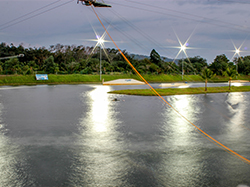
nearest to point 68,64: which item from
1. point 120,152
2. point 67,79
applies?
point 67,79

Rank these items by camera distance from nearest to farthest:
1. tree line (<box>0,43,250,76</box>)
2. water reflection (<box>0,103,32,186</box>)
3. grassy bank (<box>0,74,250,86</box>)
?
water reflection (<box>0,103,32,186</box>)
grassy bank (<box>0,74,250,86</box>)
tree line (<box>0,43,250,76</box>)

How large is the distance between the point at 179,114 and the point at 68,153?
827 cm

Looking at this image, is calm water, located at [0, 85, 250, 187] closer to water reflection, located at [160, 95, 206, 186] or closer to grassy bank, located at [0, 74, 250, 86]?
water reflection, located at [160, 95, 206, 186]

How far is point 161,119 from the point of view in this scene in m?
12.0

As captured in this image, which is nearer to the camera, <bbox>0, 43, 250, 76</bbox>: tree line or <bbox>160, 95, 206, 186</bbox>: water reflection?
<bbox>160, 95, 206, 186</bbox>: water reflection

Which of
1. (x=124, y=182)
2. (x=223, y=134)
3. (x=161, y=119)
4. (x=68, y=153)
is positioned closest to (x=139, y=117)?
(x=161, y=119)

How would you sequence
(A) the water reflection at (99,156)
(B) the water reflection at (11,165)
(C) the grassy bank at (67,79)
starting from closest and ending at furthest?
1. (B) the water reflection at (11,165)
2. (A) the water reflection at (99,156)
3. (C) the grassy bank at (67,79)

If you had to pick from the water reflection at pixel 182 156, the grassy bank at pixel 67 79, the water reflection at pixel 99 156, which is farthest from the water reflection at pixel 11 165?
the grassy bank at pixel 67 79

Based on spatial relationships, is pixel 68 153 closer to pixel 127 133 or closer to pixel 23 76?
pixel 127 133

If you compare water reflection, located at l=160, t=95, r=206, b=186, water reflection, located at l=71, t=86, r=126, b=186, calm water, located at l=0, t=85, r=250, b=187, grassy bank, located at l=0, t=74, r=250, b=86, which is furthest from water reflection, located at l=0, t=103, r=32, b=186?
grassy bank, located at l=0, t=74, r=250, b=86

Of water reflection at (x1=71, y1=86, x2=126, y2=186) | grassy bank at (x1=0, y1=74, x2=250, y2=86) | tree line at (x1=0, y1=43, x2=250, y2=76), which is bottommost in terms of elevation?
water reflection at (x1=71, y1=86, x2=126, y2=186)

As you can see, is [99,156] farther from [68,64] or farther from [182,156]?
[68,64]

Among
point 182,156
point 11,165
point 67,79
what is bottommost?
point 182,156

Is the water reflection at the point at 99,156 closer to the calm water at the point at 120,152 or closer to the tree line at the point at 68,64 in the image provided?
the calm water at the point at 120,152
